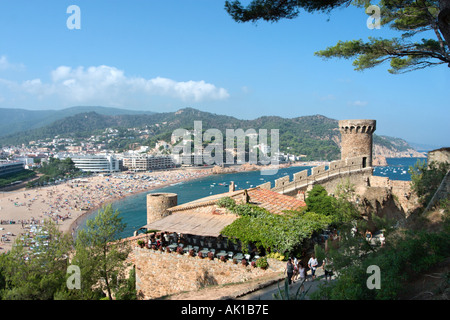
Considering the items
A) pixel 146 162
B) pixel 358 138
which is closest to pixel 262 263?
pixel 358 138

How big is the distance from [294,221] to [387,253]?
13.7 feet

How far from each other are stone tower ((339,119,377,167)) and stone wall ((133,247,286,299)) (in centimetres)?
1171

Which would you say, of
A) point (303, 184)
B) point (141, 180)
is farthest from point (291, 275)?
point (141, 180)

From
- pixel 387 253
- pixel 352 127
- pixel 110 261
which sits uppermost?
pixel 352 127

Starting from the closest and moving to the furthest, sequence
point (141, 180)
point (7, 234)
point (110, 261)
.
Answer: point (110, 261)
point (7, 234)
point (141, 180)

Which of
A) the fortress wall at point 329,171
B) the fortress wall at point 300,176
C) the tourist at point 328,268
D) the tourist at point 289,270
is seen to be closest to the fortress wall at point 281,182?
the fortress wall at point 329,171

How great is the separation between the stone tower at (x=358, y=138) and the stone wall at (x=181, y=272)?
11706 millimetres

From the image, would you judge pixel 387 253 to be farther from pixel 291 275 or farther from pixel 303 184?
pixel 303 184

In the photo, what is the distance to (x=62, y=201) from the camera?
56062 mm

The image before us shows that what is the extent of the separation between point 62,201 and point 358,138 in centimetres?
5405

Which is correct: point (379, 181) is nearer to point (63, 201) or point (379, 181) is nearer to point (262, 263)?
point (262, 263)

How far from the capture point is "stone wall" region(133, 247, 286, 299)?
944cm
